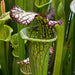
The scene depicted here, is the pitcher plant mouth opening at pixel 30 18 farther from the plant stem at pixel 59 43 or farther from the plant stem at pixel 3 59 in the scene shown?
the plant stem at pixel 3 59

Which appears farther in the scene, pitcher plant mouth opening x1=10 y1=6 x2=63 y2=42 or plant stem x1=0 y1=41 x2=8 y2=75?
plant stem x1=0 y1=41 x2=8 y2=75

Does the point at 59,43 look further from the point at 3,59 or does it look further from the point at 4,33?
the point at 3,59

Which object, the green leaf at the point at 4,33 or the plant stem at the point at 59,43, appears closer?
the plant stem at the point at 59,43

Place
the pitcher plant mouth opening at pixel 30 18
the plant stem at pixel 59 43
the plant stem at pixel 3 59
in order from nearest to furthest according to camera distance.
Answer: the pitcher plant mouth opening at pixel 30 18 → the plant stem at pixel 59 43 → the plant stem at pixel 3 59

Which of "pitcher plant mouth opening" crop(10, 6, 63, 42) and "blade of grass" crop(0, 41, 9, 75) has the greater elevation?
"pitcher plant mouth opening" crop(10, 6, 63, 42)

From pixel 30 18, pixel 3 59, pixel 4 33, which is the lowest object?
pixel 3 59

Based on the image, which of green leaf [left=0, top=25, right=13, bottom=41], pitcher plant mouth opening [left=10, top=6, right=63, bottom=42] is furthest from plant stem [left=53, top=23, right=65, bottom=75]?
green leaf [left=0, top=25, right=13, bottom=41]

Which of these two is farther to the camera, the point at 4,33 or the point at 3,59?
the point at 3,59

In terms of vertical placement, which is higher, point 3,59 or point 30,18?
point 30,18

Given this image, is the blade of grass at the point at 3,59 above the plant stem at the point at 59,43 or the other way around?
the other way around

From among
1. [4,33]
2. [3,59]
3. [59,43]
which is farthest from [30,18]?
[3,59]

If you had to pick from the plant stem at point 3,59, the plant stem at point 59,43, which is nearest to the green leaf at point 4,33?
the plant stem at point 3,59

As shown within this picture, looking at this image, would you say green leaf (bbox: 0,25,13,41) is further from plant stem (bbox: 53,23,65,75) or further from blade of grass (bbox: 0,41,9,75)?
plant stem (bbox: 53,23,65,75)
